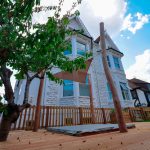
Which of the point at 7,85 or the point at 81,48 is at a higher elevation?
the point at 81,48

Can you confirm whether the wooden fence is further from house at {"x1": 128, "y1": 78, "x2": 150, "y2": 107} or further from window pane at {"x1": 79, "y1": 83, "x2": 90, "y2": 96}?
house at {"x1": 128, "y1": 78, "x2": 150, "y2": 107}

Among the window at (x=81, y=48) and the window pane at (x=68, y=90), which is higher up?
the window at (x=81, y=48)

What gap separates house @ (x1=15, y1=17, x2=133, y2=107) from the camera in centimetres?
1167

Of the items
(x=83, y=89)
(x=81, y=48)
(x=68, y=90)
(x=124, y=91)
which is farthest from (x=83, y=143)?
(x=124, y=91)

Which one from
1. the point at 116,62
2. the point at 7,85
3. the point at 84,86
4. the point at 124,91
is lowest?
the point at 7,85

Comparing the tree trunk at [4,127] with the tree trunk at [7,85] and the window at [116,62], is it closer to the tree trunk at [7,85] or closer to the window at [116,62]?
the tree trunk at [7,85]

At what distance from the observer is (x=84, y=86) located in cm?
1296

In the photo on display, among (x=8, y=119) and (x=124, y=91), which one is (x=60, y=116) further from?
(x=124, y=91)

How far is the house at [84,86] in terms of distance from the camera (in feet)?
38.3

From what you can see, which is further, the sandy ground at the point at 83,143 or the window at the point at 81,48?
the window at the point at 81,48

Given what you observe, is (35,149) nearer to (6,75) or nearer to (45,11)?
(6,75)

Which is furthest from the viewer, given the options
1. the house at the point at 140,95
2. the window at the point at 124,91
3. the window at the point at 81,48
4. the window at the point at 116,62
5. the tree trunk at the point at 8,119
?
the house at the point at 140,95

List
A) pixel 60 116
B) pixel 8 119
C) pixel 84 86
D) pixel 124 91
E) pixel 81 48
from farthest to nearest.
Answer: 1. pixel 124 91
2. pixel 81 48
3. pixel 84 86
4. pixel 60 116
5. pixel 8 119

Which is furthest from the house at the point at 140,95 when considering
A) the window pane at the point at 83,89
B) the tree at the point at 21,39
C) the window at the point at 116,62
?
the tree at the point at 21,39
